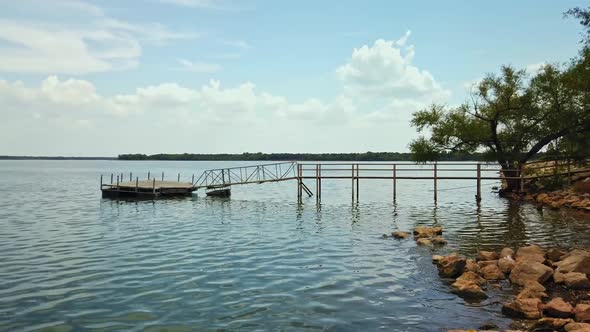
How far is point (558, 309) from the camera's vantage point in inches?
364

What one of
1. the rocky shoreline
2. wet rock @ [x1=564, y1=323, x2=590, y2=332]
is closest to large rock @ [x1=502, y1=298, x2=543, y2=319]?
the rocky shoreline

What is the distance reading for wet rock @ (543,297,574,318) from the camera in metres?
9.17

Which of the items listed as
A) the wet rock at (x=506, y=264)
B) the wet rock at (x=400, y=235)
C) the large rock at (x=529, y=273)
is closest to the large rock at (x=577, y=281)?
the large rock at (x=529, y=273)

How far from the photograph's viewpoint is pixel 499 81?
37.9 meters

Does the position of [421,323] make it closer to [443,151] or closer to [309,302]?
[309,302]

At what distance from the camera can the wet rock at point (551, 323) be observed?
28.7 feet

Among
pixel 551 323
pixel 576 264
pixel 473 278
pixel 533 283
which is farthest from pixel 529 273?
pixel 551 323

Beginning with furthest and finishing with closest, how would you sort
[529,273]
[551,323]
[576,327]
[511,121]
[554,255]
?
[511,121] < [554,255] < [529,273] < [551,323] < [576,327]

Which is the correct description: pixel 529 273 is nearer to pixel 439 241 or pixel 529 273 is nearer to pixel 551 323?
pixel 551 323

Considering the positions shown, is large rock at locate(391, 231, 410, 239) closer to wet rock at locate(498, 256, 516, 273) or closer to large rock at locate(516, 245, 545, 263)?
large rock at locate(516, 245, 545, 263)

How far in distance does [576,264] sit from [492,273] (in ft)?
6.63

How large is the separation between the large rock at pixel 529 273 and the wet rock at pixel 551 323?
126 inches

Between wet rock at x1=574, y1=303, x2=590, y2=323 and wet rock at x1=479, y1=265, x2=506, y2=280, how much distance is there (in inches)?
141

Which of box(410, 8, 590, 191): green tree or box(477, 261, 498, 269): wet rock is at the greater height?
box(410, 8, 590, 191): green tree
